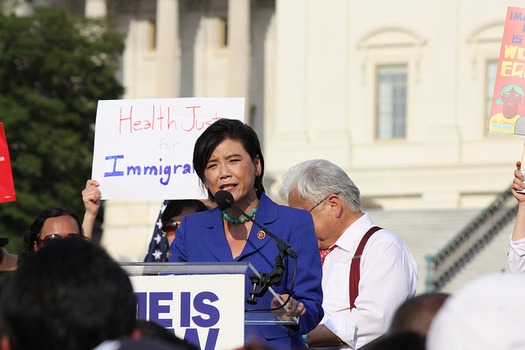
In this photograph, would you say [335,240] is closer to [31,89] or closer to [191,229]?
[191,229]

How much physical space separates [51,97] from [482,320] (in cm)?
3929

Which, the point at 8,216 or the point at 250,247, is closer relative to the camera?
the point at 250,247

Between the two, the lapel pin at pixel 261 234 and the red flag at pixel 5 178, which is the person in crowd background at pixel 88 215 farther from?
the lapel pin at pixel 261 234

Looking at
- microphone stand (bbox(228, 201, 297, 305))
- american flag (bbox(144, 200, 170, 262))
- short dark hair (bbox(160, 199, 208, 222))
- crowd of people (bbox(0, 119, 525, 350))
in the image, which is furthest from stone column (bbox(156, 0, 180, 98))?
microphone stand (bbox(228, 201, 297, 305))

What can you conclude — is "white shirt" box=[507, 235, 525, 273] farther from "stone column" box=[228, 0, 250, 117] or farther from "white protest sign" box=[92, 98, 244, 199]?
"stone column" box=[228, 0, 250, 117]

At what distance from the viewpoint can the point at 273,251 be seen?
7.19 meters

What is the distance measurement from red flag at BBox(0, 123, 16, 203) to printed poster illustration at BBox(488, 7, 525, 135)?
2.97m

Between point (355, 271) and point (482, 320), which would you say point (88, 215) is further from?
point (482, 320)

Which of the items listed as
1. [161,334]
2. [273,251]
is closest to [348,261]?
[273,251]

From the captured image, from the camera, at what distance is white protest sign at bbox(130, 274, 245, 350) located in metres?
6.35

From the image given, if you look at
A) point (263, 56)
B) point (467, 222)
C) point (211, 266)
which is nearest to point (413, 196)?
point (467, 222)

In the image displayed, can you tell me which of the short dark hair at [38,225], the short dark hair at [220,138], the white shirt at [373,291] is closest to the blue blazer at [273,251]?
the short dark hair at [220,138]

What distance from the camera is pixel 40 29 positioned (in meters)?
42.2

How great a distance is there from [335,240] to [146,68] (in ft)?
156
